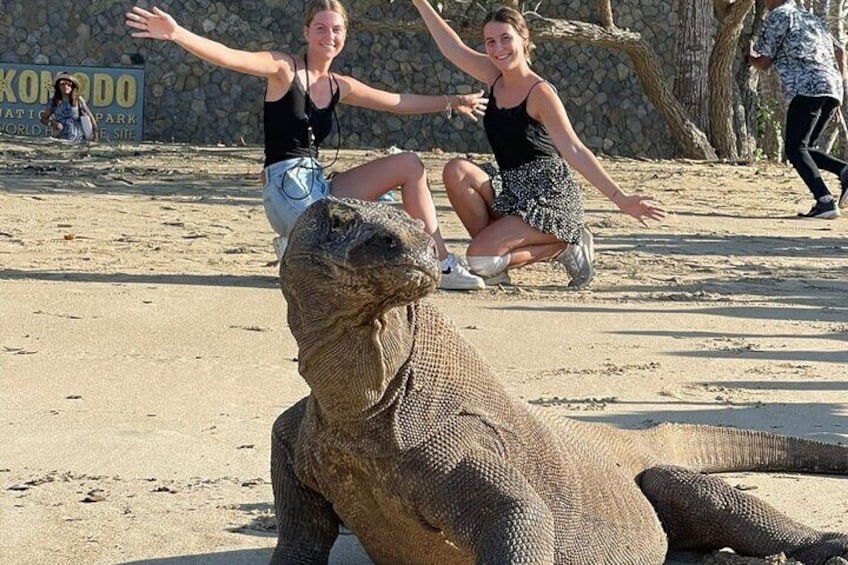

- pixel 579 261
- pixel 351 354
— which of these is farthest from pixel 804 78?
pixel 351 354

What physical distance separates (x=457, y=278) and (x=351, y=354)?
21.7 ft

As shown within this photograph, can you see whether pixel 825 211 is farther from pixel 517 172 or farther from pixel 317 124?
pixel 317 124

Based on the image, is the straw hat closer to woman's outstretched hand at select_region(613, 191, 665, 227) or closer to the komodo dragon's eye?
woman's outstretched hand at select_region(613, 191, 665, 227)

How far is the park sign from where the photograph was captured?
2530cm

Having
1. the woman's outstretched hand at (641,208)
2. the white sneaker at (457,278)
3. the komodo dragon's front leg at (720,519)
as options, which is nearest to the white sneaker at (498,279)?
the white sneaker at (457,278)

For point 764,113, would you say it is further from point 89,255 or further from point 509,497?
point 509,497

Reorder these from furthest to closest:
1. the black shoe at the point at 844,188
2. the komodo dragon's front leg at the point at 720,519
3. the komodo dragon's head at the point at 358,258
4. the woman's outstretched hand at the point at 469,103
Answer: the black shoe at the point at 844,188
the woman's outstretched hand at the point at 469,103
the komodo dragon's front leg at the point at 720,519
the komodo dragon's head at the point at 358,258

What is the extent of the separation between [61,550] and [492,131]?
6261 millimetres

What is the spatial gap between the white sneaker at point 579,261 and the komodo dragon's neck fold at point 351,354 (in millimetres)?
7005

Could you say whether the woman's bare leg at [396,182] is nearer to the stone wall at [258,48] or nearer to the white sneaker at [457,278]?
the white sneaker at [457,278]

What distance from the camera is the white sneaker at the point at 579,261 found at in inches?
436

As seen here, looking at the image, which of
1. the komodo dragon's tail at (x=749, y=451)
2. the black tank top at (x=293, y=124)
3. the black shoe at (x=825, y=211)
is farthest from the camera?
the black shoe at (x=825, y=211)

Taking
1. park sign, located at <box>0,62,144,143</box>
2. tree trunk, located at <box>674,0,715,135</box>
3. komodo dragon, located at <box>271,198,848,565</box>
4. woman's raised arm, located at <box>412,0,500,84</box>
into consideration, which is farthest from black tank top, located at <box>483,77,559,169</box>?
park sign, located at <box>0,62,144,143</box>

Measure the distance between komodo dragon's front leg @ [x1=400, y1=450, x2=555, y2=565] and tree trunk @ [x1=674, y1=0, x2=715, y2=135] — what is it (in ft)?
62.2
